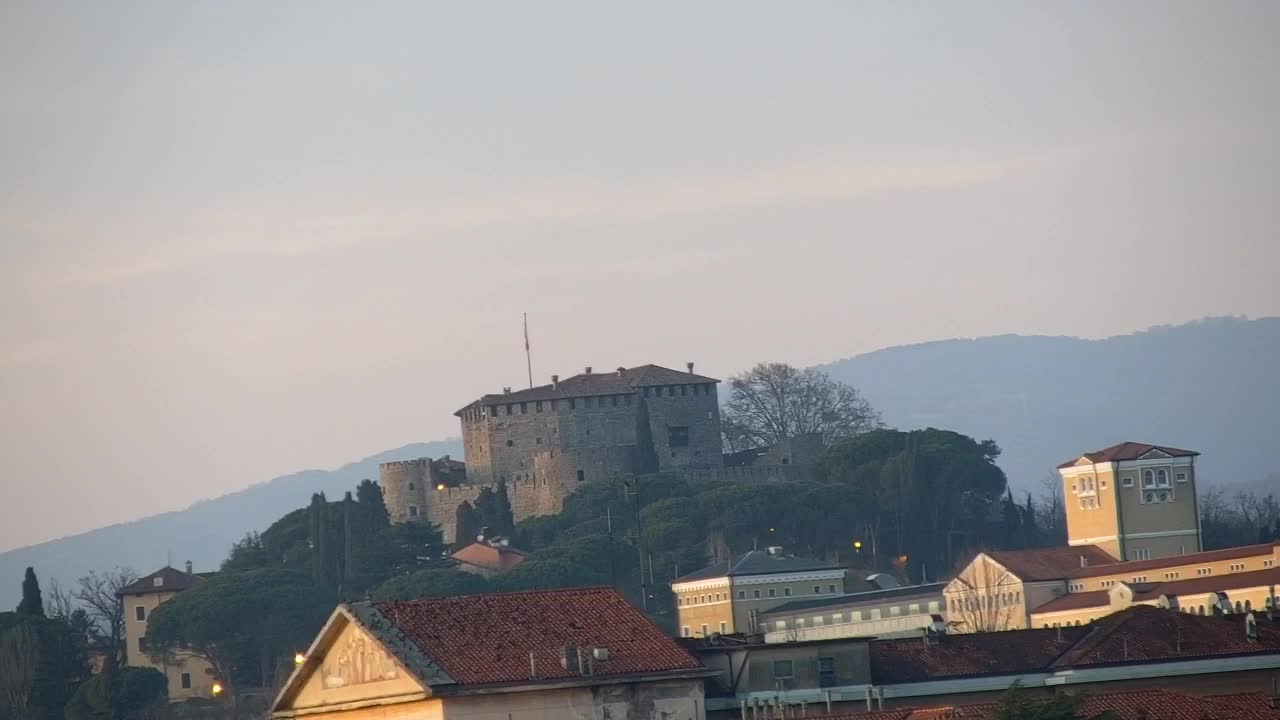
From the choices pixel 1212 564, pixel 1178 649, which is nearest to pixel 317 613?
pixel 1212 564

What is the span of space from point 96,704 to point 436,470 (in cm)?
3776

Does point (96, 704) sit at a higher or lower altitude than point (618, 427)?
lower

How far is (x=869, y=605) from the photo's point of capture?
80562mm

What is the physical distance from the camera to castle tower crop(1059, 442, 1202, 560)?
8831 cm

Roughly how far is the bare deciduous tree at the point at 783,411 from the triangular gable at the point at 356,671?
86.8 meters

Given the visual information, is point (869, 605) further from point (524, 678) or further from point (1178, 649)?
point (524, 678)

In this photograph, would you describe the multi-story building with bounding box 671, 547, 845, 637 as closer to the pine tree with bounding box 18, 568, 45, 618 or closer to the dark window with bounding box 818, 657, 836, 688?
the pine tree with bounding box 18, 568, 45, 618

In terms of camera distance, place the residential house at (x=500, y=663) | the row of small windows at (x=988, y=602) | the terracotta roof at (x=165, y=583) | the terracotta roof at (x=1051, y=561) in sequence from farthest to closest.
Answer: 1. the terracotta roof at (x=165, y=583)
2. the terracotta roof at (x=1051, y=561)
3. the row of small windows at (x=988, y=602)
4. the residential house at (x=500, y=663)

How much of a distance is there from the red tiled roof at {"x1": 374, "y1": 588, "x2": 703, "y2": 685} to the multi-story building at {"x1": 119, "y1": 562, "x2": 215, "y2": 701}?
56.7 meters

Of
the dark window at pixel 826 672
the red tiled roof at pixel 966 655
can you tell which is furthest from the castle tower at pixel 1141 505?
the dark window at pixel 826 672

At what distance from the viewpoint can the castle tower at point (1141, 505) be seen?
88.3 m

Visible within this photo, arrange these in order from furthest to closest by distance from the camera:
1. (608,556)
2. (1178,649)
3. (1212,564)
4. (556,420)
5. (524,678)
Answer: (556,420) < (608,556) < (1212,564) < (1178,649) < (524,678)

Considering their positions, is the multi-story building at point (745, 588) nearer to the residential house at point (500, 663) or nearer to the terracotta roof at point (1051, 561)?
the terracotta roof at point (1051, 561)

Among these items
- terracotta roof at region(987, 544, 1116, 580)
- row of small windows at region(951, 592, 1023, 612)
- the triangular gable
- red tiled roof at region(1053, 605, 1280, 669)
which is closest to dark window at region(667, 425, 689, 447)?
terracotta roof at region(987, 544, 1116, 580)
